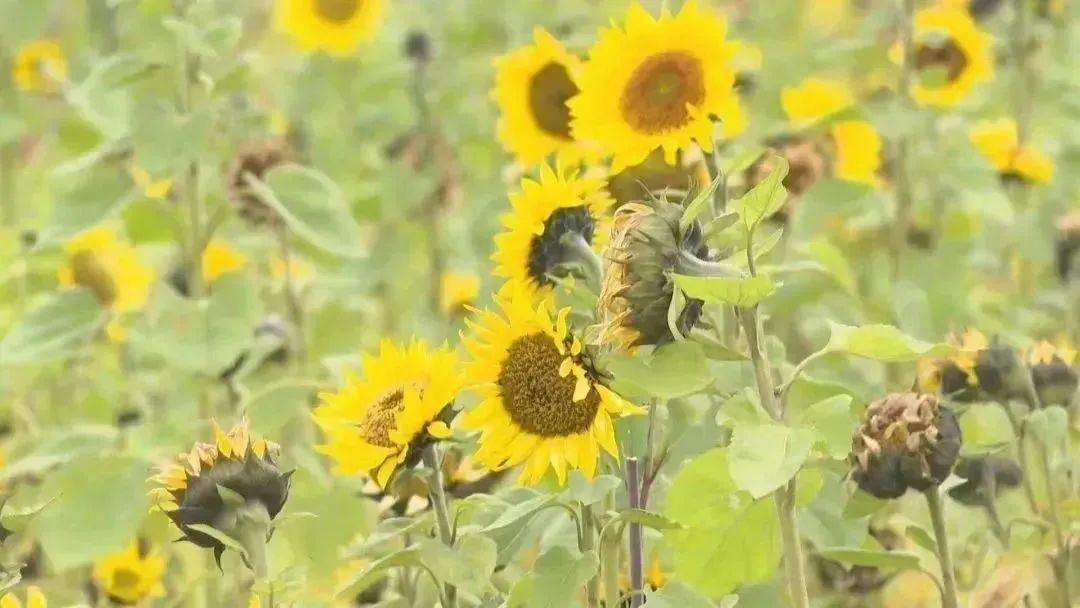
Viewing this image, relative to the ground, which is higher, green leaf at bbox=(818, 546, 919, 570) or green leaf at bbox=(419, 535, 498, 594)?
green leaf at bbox=(419, 535, 498, 594)

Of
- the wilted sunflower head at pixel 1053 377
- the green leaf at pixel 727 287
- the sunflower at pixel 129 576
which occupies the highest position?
the green leaf at pixel 727 287

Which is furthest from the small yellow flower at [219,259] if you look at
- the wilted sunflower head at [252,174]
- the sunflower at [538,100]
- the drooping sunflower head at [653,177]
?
the drooping sunflower head at [653,177]

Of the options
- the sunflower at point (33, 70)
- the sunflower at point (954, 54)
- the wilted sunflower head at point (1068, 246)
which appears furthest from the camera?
the sunflower at point (33, 70)

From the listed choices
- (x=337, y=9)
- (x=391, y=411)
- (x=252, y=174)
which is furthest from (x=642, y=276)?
(x=337, y=9)

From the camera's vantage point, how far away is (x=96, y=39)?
1678mm

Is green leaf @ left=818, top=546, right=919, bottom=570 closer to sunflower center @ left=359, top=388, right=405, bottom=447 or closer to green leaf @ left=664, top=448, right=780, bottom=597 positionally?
green leaf @ left=664, top=448, right=780, bottom=597

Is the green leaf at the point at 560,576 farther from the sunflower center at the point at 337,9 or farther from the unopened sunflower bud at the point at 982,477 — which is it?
the sunflower center at the point at 337,9

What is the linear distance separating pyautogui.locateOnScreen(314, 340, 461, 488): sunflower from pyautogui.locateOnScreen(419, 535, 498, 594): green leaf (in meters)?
0.04

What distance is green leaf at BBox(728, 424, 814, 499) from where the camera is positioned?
0.54 metres

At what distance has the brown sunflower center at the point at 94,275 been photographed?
1.32m

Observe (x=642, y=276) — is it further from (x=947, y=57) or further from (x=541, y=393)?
(x=947, y=57)

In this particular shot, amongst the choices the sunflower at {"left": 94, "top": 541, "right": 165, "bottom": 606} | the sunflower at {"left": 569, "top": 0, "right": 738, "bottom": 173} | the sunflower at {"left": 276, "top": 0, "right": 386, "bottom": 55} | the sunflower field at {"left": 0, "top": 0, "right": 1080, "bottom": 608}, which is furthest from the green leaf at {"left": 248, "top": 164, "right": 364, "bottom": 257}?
the sunflower at {"left": 276, "top": 0, "right": 386, "bottom": 55}

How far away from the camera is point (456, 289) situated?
156 cm

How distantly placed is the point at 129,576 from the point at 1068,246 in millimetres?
819
